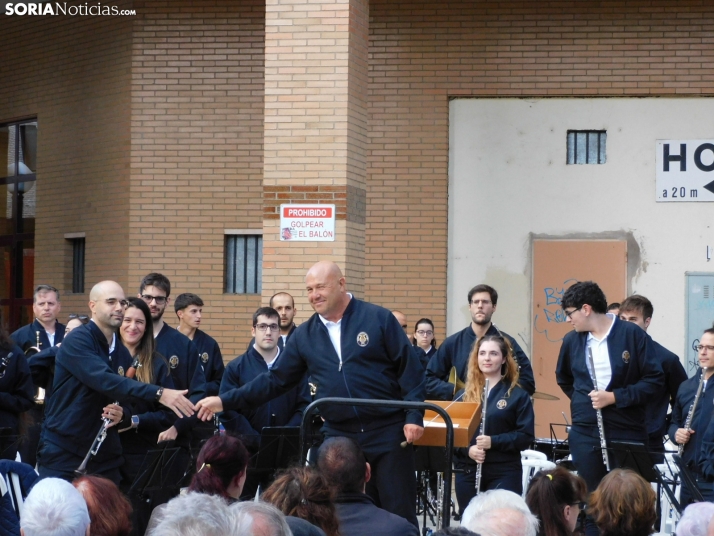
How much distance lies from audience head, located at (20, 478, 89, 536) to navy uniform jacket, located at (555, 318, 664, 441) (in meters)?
5.14

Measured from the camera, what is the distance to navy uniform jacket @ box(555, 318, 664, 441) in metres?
8.16

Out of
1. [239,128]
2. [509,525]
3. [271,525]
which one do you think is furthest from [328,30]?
[271,525]

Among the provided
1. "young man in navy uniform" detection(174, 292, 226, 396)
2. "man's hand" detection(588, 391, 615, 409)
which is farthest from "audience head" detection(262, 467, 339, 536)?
"young man in navy uniform" detection(174, 292, 226, 396)

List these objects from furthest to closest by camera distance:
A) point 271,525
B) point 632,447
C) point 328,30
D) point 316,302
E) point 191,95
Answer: point 191,95 < point 328,30 < point 632,447 < point 316,302 < point 271,525

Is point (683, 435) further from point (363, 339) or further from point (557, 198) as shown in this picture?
point (557, 198)

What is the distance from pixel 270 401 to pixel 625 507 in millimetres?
4537

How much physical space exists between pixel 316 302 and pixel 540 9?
875cm

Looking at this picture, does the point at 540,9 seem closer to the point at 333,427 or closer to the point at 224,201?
the point at 224,201

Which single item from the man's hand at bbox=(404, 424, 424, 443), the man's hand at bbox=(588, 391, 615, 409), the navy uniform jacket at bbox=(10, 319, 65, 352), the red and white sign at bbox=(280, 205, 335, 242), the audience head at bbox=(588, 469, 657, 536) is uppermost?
the red and white sign at bbox=(280, 205, 335, 242)

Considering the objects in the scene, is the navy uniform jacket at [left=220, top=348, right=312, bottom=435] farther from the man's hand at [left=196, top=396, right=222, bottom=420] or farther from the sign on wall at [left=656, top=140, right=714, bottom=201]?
the sign on wall at [left=656, top=140, right=714, bottom=201]

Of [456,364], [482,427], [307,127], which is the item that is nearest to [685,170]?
[307,127]

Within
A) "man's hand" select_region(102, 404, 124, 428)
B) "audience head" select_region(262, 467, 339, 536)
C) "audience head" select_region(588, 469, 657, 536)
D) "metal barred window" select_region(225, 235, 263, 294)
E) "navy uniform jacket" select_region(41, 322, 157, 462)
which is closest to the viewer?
"audience head" select_region(262, 467, 339, 536)

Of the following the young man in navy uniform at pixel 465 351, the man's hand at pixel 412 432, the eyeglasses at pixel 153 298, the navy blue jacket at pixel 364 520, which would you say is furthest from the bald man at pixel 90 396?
the young man in navy uniform at pixel 465 351

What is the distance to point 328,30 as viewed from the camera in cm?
1196
